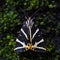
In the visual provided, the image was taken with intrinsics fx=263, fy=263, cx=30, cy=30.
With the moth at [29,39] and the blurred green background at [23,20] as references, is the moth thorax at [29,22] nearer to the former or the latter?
the moth at [29,39]

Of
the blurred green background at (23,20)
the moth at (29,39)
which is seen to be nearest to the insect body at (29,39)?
→ the moth at (29,39)

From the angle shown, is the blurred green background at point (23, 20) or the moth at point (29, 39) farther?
the blurred green background at point (23, 20)

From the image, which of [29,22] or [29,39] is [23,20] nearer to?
[29,22]

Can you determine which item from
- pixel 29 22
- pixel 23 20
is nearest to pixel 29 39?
pixel 29 22

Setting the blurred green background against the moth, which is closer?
the moth

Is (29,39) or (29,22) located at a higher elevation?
(29,22)

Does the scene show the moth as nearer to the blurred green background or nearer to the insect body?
the insect body

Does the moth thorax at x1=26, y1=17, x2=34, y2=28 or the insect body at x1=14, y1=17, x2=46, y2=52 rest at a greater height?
the moth thorax at x1=26, y1=17, x2=34, y2=28

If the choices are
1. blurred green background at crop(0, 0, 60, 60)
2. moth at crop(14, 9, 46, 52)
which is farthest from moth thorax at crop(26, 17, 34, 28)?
blurred green background at crop(0, 0, 60, 60)
